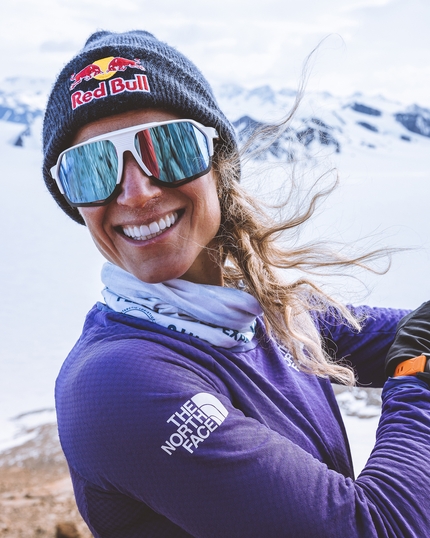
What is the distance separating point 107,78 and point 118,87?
5 cm

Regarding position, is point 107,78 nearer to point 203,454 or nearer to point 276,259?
point 276,259

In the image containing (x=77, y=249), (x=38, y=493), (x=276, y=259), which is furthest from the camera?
(x=77, y=249)

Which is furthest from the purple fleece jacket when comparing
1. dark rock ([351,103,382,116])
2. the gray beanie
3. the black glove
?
dark rock ([351,103,382,116])

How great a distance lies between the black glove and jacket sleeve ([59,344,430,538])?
1.03 ft

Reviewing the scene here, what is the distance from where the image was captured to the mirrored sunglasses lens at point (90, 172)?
1.21 meters

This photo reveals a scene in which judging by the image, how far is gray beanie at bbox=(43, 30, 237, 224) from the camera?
3.97ft

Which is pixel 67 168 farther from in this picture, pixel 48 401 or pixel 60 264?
pixel 60 264

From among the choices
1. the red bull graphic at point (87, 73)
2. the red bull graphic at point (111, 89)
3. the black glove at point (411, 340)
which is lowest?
the black glove at point (411, 340)

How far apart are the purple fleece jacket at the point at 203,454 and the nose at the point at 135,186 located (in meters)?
0.25

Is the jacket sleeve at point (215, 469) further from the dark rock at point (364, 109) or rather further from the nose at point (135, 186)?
the dark rock at point (364, 109)

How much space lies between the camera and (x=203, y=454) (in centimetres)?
95

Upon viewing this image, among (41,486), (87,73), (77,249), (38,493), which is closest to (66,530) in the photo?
(38,493)

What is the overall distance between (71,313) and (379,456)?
6581 millimetres

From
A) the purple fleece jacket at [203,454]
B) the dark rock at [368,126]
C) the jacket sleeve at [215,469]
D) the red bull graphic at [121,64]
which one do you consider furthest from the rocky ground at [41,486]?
the dark rock at [368,126]
